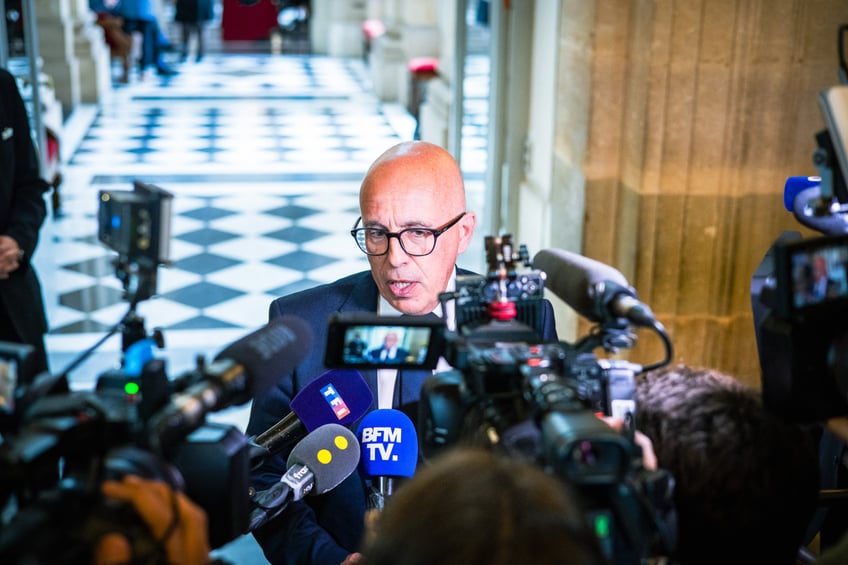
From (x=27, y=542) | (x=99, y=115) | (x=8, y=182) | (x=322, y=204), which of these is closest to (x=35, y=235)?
(x=8, y=182)

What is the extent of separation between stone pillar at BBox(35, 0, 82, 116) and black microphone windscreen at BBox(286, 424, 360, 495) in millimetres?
10207

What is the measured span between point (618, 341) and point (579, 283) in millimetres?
119

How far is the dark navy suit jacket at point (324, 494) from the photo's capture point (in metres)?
2.11

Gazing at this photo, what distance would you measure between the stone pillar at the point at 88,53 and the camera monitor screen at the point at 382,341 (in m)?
11.3

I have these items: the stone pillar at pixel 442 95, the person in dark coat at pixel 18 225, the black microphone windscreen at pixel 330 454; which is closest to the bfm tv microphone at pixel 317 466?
the black microphone windscreen at pixel 330 454

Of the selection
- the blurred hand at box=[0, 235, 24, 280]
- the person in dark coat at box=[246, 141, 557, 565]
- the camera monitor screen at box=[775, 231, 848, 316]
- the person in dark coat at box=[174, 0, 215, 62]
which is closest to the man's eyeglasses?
the person in dark coat at box=[246, 141, 557, 565]

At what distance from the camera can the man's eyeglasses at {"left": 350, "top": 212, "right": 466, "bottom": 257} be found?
7.77ft

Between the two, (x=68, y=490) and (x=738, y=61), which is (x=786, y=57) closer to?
(x=738, y=61)

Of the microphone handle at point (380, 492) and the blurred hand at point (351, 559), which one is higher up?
the microphone handle at point (380, 492)

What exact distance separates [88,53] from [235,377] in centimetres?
1159

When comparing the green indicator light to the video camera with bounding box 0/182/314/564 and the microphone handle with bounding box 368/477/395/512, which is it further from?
the microphone handle with bounding box 368/477/395/512

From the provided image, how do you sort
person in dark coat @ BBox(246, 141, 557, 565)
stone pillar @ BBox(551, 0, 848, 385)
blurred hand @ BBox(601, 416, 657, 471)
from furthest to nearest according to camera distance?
stone pillar @ BBox(551, 0, 848, 385) → person in dark coat @ BBox(246, 141, 557, 565) → blurred hand @ BBox(601, 416, 657, 471)

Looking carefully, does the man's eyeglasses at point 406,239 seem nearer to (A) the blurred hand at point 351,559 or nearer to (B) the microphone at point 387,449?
(B) the microphone at point 387,449

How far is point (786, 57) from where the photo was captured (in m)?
3.69
